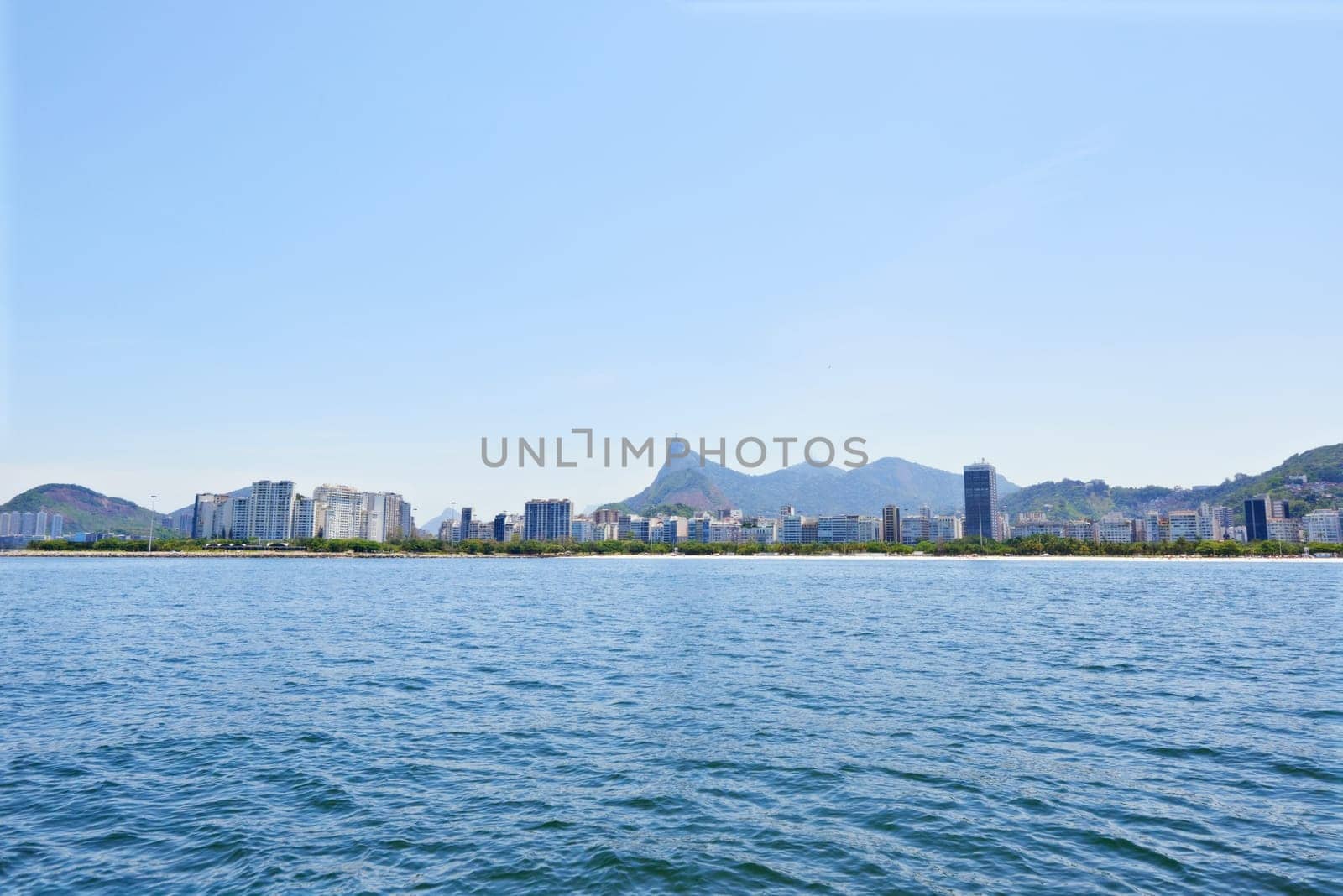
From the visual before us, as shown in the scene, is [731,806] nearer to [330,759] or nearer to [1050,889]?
[1050,889]

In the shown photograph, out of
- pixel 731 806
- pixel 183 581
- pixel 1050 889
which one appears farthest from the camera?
pixel 183 581

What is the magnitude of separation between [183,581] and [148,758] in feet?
346

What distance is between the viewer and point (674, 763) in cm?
1805

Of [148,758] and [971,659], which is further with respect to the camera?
[971,659]

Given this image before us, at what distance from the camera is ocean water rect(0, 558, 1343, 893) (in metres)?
12.4

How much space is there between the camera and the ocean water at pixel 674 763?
12.4 metres

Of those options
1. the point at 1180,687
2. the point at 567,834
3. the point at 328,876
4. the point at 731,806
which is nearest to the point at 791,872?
the point at 731,806

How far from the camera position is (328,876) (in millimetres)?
11984

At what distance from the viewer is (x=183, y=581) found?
10656 cm

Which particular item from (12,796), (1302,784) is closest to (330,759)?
(12,796)

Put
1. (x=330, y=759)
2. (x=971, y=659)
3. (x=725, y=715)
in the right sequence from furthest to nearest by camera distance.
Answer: (x=971, y=659), (x=725, y=715), (x=330, y=759)

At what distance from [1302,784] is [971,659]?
17.4 m

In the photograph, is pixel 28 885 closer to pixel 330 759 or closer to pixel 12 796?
pixel 12 796

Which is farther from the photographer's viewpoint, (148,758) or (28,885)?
(148,758)
